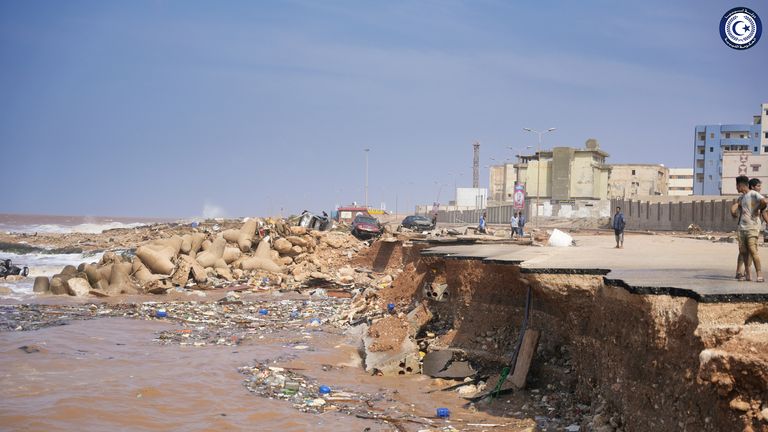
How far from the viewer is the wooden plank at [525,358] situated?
9508 mm

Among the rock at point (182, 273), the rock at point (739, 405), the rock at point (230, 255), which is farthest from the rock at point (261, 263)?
the rock at point (739, 405)

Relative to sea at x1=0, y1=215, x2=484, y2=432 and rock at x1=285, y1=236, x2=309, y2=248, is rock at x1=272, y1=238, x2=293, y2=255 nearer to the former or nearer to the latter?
rock at x1=285, y1=236, x2=309, y2=248

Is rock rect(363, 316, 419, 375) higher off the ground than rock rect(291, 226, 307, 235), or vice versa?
rock rect(291, 226, 307, 235)

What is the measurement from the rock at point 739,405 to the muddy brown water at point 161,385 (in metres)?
4.07

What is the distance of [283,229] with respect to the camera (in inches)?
1188

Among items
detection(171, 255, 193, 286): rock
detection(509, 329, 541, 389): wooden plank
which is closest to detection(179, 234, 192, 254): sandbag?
detection(171, 255, 193, 286): rock

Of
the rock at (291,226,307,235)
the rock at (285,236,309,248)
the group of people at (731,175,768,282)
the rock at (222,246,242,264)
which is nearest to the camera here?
the group of people at (731,175,768,282)

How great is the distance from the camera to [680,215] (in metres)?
43.8

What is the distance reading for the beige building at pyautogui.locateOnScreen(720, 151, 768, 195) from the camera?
51.0 meters

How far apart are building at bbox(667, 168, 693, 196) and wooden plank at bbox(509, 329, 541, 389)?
4475 inches

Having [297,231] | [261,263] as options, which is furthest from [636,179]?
[261,263]

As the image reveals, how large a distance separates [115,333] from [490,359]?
8085mm

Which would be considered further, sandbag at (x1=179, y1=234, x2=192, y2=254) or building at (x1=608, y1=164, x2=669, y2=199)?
building at (x1=608, y1=164, x2=669, y2=199)

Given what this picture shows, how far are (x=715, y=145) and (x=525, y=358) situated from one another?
89458 mm
